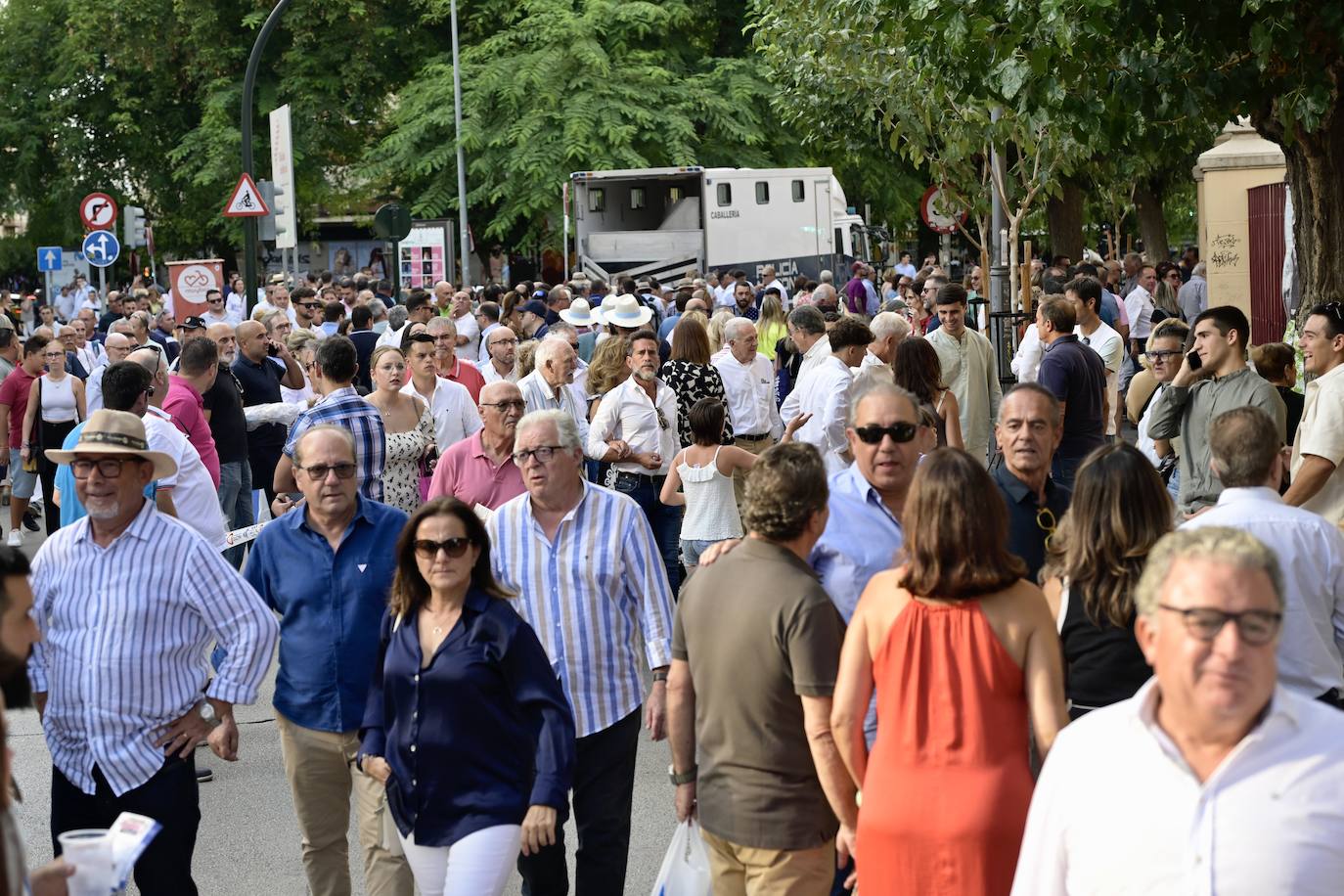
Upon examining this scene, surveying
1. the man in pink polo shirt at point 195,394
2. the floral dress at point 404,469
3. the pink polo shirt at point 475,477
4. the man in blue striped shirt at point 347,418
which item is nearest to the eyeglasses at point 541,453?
the pink polo shirt at point 475,477

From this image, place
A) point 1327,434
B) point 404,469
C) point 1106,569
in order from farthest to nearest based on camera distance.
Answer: point 404,469 < point 1327,434 < point 1106,569

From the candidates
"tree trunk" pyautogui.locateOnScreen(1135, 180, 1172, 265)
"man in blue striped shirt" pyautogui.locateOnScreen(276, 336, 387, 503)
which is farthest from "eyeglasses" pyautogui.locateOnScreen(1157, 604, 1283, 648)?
"tree trunk" pyautogui.locateOnScreen(1135, 180, 1172, 265)

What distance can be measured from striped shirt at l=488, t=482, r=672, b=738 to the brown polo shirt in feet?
3.38

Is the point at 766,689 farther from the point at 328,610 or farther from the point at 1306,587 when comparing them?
the point at 328,610

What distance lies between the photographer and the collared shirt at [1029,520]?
5422 millimetres

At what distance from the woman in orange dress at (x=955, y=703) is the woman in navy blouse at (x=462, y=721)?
1.10 meters

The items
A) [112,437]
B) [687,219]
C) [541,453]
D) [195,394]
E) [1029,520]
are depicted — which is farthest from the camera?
[687,219]

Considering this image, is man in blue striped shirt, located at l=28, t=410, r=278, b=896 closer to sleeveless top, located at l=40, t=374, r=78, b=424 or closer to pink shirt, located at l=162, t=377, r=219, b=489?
pink shirt, located at l=162, t=377, r=219, b=489

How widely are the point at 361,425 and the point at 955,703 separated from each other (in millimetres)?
5000

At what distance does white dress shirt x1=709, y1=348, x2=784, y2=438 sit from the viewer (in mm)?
11875

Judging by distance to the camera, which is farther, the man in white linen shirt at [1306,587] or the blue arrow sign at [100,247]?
the blue arrow sign at [100,247]

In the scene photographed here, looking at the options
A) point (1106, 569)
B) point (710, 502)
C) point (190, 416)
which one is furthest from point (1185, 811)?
point (190, 416)

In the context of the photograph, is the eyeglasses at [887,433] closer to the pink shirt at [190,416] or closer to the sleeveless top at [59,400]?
the pink shirt at [190,416]

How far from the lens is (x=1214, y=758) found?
2.92 meters
